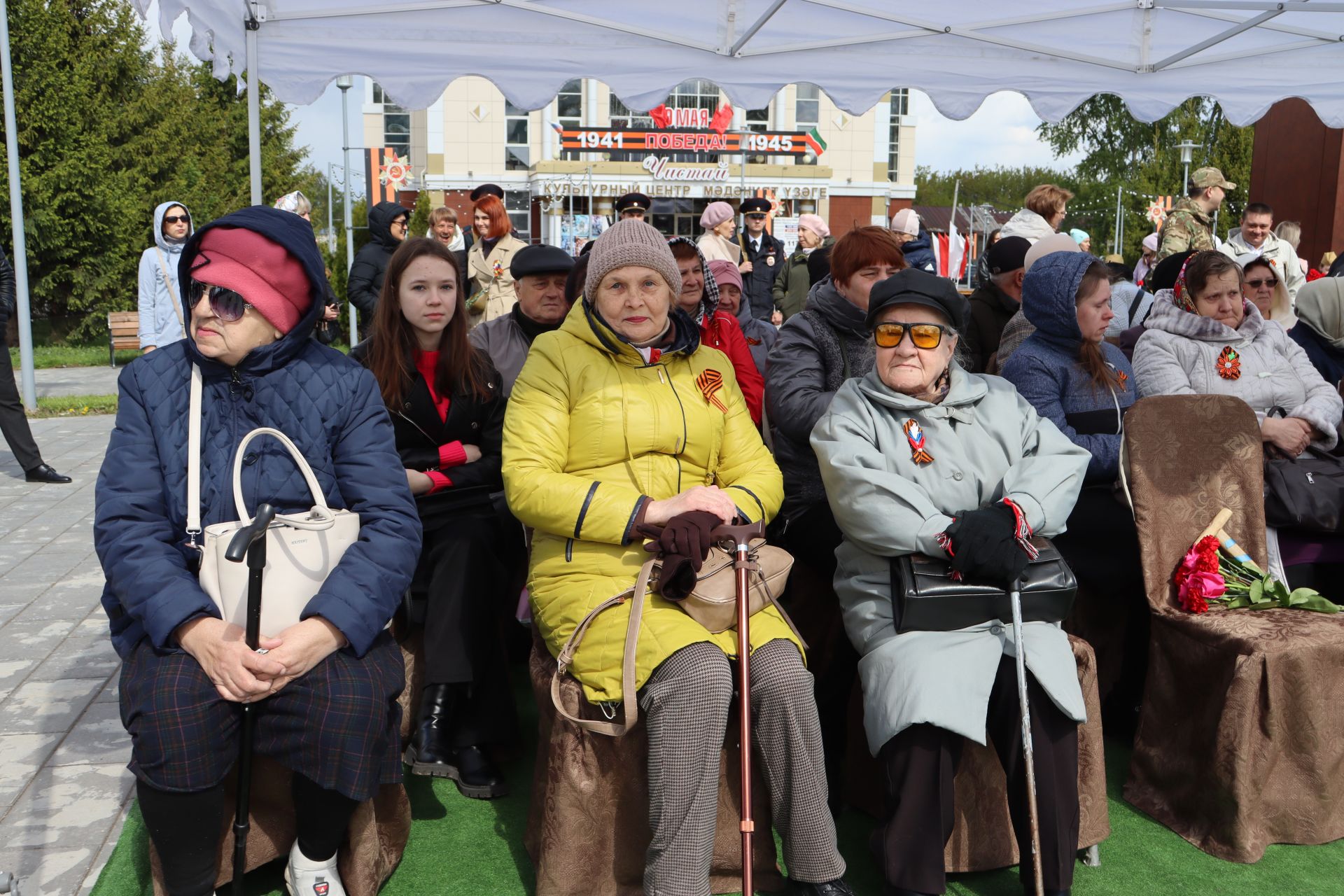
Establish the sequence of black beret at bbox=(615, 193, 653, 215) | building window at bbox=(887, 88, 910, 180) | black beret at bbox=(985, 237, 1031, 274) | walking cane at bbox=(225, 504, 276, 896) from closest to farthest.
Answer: walking cane at bbox=(225, 504, 276, 896) → black beret at bbox=(985, 237, 1031, 274) → black beret at bbox=(615, 193, 653, 215) → building window at bbox=(887, 88, 910, 180)

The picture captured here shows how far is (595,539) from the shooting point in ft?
10.2

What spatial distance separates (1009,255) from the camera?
5457mm

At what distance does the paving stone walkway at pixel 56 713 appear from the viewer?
3.19 metres

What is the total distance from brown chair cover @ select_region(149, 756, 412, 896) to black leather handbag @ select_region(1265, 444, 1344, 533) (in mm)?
3157

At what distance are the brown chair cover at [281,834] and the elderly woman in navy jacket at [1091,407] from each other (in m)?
2.45

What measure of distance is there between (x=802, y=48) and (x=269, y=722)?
4.06 meters

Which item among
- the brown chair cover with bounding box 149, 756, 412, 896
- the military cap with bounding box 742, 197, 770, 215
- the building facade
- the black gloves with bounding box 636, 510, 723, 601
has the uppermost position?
the building facade

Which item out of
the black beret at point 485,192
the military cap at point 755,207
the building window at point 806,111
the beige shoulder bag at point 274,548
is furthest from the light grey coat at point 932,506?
the building window at point 806,111

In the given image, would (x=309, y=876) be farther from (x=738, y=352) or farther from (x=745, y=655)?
(x=738, y=352)

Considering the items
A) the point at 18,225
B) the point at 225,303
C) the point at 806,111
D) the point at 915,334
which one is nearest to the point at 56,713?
the point at 225,303

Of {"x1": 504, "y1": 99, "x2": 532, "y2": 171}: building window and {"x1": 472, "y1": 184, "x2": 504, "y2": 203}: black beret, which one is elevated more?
{"x1": 504, "y1": 99, "x2": 532, "y2": 171}: building window

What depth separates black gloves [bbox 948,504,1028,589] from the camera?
9.43ft

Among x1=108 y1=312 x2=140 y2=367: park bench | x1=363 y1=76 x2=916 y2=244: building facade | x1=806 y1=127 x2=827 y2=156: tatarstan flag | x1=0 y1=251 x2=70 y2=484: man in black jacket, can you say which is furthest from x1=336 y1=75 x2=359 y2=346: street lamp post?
x1=806 y1=127 x2=827 y2=156: tatarstan flag

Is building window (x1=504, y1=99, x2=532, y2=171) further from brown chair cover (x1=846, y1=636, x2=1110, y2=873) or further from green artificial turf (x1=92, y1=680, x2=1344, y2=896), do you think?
brown chair cover (x1=846, y1=636, x2=1110, y2=873)
